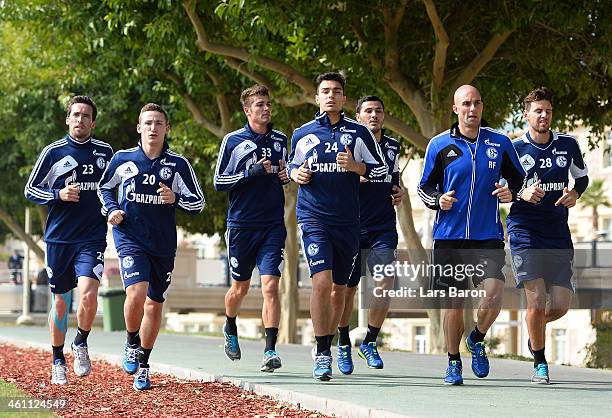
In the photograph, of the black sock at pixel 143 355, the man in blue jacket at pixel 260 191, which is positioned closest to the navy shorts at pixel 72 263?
the black sock at pixel 143 355

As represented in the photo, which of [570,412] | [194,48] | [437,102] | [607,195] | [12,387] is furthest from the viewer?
[607,195]

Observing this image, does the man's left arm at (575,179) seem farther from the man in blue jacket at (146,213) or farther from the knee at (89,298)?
the knee at (89,298)

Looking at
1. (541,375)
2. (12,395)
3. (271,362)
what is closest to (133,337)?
(12,395)

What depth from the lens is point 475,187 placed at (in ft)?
37.2

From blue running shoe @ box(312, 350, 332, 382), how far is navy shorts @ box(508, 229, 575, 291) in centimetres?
174

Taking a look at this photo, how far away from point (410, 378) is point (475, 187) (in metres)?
2.35

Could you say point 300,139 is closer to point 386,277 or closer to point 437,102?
point 386,277

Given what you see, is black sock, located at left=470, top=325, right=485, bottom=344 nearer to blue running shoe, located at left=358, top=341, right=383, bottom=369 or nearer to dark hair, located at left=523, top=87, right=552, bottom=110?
blue running shoe, located at left=358, top=341, right=383, bottom=369

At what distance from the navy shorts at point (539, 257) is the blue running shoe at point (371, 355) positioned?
211 cm

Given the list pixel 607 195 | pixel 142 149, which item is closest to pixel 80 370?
pixel 142 149

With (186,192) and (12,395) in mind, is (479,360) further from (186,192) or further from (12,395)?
(12,395)

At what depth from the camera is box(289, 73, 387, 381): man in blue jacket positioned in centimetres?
1163

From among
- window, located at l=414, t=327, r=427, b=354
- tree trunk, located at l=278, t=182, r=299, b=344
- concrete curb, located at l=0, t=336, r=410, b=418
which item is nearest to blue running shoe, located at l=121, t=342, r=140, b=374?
concrete curb, located at l=0, t=336, r=410, b=418

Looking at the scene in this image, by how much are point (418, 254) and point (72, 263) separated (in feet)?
36.9
